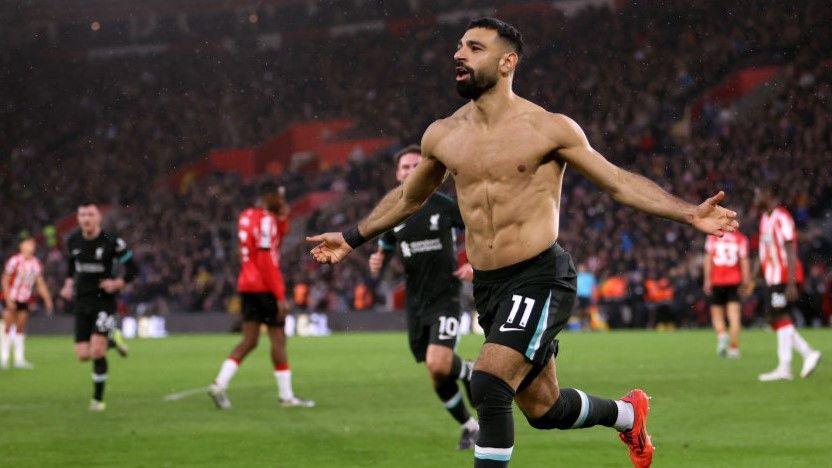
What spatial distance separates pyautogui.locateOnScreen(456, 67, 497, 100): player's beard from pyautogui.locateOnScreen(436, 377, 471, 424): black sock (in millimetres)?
4096

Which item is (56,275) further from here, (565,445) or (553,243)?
(553,243)

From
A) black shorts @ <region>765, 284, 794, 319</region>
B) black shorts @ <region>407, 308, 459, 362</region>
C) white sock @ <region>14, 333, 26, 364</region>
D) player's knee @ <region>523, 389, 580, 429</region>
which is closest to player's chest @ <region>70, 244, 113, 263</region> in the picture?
black shorts @ <region>407, 308, 459, 362</region>

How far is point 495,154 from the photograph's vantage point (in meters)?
6.59

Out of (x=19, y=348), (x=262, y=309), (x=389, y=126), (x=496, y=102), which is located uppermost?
(x=389, y=126)

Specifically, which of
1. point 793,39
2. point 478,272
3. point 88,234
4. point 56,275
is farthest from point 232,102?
point 478,272

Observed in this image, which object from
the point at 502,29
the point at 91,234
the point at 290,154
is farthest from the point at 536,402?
the point at 290,154

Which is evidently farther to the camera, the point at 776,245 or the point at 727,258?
the point at 727,258

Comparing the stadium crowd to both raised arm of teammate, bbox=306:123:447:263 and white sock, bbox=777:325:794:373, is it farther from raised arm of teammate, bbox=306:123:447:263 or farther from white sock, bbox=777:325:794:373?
raised arm of teammate, bbox=306:123:447:263

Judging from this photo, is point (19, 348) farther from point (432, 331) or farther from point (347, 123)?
point (347, 123)

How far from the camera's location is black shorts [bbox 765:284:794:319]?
50.5ft

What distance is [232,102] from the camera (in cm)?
5444

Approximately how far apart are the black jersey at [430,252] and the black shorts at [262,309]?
3624mm

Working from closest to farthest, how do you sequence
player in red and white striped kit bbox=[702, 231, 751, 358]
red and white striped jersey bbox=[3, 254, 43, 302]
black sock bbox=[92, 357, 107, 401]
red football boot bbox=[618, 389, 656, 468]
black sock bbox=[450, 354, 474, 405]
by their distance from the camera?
red football boot bbox=[618, 389, 656, 468]
black sock bbox=[450, 354, 474, 405]
black sock bbox=[92, 357, 107, 401]
player in red and white striped kit bbox=[702, 231, 751, 358]
red and white striped jersey bbox=[3, 254, 43, 302]

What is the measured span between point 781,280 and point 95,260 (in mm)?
8474
